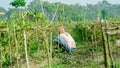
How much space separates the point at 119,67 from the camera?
7961mm

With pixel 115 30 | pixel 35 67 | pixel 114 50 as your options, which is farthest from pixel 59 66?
pixel 115 30

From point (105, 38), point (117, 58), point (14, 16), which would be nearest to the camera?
point (105, 38)

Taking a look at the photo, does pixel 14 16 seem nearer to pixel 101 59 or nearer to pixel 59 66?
pixel 59 66

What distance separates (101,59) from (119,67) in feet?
4.99

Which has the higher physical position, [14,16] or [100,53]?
[14,16]

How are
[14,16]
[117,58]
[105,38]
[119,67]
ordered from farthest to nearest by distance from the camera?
1. [117,58]
2. [14,16]
3. [119,67]
4. [105,38]

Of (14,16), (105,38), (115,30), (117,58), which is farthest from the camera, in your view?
(117,58)

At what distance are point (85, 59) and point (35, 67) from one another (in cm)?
154

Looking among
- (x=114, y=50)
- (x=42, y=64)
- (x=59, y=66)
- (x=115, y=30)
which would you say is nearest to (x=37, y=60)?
(x=42, y=64)

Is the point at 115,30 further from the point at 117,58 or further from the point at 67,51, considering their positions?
the point at 67,51

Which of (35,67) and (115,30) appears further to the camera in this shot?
(35,67)

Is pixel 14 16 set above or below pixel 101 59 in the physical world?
above

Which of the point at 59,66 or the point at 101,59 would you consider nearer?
the point at 59,66

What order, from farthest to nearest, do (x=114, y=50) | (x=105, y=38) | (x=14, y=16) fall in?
(x=114, y=50), (x=14, y=16), (x=105, y=38)
